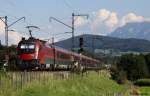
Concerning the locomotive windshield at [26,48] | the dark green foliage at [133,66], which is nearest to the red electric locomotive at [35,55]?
the locomotive windshield at [26,48]

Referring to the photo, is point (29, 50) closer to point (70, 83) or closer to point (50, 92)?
point (70, 83)

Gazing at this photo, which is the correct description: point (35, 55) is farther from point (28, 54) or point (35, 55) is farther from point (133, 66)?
point (133, 66)

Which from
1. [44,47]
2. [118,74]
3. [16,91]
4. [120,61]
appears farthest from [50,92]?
[120,61]

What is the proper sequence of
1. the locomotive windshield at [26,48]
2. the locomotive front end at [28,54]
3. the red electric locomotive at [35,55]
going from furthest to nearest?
the locomotive windshield at [26,48]
the red electric locomotive at [35,55]
the locomotive front end at [28,54]

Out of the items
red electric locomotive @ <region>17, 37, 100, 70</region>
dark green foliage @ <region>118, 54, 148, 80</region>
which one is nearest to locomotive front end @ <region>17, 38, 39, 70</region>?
red electric locomotive @ <region>17, 37, 100, 70</region>

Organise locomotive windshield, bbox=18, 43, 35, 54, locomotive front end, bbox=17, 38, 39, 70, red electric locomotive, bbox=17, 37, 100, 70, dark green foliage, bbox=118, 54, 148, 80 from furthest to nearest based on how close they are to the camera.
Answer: dark green foliage, bbox=118, 54, 148, 80, locomotive windshield, bbox=18, 43, 35, 54, red electric locomotive, bbox=17, 37, 100, 70, locomotive front end, bbox=17, 38, 39, 70

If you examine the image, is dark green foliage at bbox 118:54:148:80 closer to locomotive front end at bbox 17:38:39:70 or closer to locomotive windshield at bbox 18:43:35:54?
locomotive front end at bbox 17:38:39:70

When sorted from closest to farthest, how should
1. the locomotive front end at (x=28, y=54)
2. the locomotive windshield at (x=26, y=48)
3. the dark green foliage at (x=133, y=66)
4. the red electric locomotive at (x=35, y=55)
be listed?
the locomotive front end at (x=28, y=54)
the red electric locomotive at (x=35, y=55)
the locomotive windshield at (x=26, y=48)
the dark green foliage at (x=133, y=66)

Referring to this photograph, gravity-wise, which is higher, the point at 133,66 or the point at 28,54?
the point at 28,54

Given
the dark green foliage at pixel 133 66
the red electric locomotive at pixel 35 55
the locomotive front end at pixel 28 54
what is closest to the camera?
Answer: the locomotive front end at pixel 28 54

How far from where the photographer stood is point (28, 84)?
119 ft

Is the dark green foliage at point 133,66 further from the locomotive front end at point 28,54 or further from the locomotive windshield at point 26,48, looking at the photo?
the locomotive windshield at point 26,48

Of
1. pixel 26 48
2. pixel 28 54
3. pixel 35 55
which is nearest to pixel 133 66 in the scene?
pixel 26 48

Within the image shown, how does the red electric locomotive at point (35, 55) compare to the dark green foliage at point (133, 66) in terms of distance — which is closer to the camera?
the red electric locomotive at point (35, 55)
